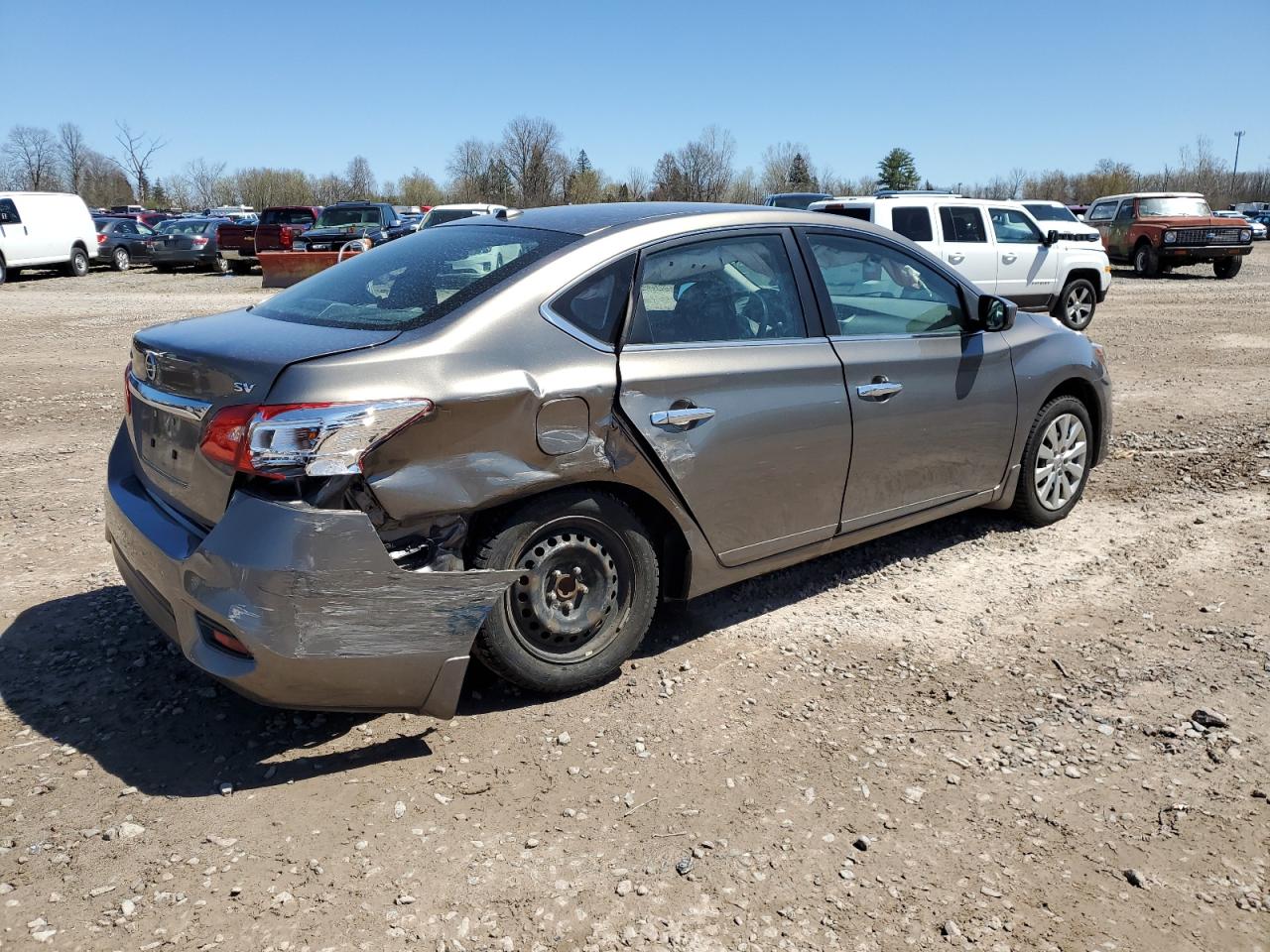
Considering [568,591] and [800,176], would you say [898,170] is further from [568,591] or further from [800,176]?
[568,591]

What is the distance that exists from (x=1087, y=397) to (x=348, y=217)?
20.8 metres

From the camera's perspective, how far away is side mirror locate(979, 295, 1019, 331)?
467 centimetres

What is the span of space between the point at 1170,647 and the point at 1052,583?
0.72 meters

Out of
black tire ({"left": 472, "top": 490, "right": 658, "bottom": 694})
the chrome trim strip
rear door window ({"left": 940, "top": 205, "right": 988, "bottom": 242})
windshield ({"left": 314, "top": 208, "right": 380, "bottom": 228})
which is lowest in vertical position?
black tire ({"left": 472, "top": 490, "right": 658, "bottom": 694})

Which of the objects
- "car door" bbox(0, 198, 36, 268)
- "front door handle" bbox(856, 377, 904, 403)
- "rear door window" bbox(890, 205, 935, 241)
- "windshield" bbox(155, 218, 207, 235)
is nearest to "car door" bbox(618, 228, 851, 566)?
"front door handle" bbox(856, 377, 904, 403)

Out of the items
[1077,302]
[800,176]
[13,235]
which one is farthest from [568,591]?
[800,176]

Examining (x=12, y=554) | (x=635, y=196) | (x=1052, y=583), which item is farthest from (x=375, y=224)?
(x=635, y=196)

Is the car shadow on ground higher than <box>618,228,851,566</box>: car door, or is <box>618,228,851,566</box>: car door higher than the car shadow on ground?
<box>618,228,851,566</box>: car door

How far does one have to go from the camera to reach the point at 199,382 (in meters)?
3.10

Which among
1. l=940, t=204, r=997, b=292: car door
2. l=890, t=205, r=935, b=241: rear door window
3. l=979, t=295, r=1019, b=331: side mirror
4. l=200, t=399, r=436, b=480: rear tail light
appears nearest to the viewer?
l=200, t=399, r=436, b=480: rear tail light

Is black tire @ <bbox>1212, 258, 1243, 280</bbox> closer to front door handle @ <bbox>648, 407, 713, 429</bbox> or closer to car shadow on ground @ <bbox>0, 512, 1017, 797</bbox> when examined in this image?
car shadow on ground @ <bbox>0, 512, 1017, 797</bbox>

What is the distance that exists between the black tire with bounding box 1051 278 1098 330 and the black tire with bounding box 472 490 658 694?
43.4ft

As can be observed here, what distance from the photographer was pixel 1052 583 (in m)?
4.69

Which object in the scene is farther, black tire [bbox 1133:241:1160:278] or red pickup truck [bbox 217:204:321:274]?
red pickup truck [bbox 217:204:321:274]
